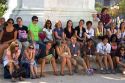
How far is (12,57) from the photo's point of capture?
33.8ft

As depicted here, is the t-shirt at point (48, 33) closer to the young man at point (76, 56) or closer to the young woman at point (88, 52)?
the young man at point (76, 56)

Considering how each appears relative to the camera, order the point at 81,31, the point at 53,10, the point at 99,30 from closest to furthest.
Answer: the point at 81,31 → the point at 99,30 → the point at 53,10

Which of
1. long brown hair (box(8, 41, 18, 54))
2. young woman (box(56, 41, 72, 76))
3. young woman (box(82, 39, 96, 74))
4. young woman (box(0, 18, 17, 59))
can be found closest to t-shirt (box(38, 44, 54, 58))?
young woman (box(56, 41, 72, 76))

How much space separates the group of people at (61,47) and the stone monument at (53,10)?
1004 mm

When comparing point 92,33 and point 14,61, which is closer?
point 14,61

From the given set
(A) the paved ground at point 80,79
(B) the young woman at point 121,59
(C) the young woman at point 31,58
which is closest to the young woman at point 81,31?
(B) the young woman at point 121,59

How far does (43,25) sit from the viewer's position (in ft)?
42.0

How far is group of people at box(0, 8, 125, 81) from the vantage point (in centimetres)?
1059

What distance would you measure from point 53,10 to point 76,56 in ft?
8.06

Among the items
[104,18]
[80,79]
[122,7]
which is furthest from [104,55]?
[122,7]

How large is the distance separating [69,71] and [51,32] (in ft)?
4.96

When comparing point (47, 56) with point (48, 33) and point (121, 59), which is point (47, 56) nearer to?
point (48, 33)

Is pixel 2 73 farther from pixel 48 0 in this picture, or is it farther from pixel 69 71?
pixel 48 0

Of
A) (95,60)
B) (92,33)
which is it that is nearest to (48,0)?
(92,33)
